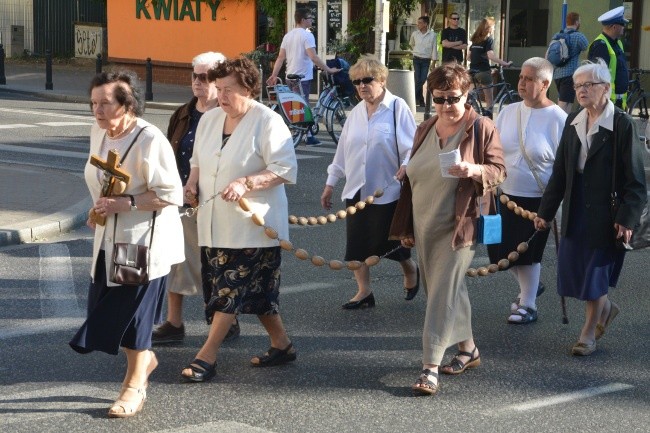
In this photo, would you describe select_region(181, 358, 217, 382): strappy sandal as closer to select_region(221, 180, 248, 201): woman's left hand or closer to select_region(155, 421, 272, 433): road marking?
select_region(155, 421, 272, 433): road marking

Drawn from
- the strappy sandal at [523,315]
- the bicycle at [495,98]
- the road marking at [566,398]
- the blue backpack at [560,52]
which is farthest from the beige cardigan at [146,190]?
the bicycle at [495,98]

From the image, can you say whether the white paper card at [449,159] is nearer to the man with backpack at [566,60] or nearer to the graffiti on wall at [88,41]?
the man with backpack at [566,60]

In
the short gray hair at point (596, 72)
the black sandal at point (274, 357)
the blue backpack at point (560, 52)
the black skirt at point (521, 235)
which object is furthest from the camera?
the blue backpack at point (560, 52)

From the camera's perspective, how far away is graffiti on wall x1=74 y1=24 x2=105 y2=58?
35.0m

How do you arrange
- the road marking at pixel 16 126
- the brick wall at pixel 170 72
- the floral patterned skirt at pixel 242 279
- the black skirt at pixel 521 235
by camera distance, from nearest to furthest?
the floral patterned skirt at pixel 242 279
the black skirt at pixel 521 235
the road marking at pixel 16 126
the brick wall at pixel 170 72

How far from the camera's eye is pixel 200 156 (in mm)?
6133

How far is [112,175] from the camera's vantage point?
207 inches

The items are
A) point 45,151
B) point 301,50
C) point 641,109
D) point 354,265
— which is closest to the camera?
point 354,265

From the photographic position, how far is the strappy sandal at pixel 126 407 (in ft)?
17.5

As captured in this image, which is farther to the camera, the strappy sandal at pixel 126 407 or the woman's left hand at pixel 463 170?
Answer: the woman's left hand at pixel 463 170

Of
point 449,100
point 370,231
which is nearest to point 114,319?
point 449,100

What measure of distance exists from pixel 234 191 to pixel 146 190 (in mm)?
559

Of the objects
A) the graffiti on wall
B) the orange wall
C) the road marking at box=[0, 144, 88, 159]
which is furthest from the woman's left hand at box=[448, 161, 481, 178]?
the graffiti on wall

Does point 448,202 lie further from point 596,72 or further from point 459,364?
point 596,72
